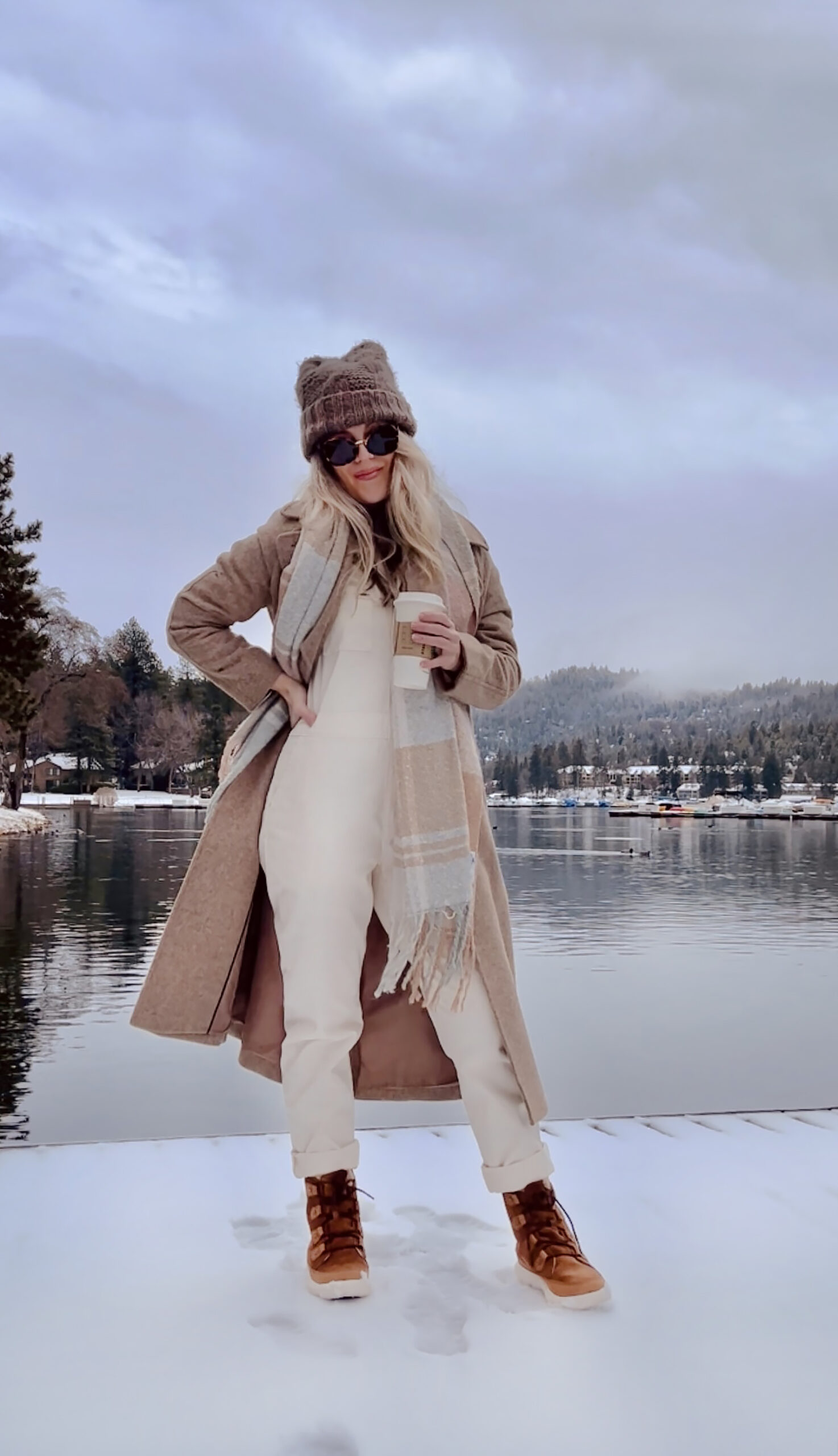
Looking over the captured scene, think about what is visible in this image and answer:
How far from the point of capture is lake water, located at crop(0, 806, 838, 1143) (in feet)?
21.8

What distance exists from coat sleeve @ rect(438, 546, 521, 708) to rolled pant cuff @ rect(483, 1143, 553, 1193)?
1.98 feet

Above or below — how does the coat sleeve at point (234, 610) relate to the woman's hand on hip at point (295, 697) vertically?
above

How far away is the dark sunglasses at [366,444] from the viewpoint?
1557 mm

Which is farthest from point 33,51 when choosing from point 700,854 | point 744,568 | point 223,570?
point 744,568

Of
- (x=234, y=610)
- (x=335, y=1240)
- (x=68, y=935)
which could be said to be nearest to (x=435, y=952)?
(x=335, y=1240)

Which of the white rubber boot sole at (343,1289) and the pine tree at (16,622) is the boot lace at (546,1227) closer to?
the white rubber boot sole at (343,1289)

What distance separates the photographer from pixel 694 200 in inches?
1988

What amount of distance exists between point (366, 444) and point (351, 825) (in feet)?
1.71

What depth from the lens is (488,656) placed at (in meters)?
1.54

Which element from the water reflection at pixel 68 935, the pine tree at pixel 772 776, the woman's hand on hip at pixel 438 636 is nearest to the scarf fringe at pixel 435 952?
the woman's hand on hip at pixel 438 636

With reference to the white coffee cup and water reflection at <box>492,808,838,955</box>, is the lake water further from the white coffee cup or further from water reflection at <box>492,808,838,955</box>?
the white coffee cup

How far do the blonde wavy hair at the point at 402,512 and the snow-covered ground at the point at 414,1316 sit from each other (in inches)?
37.0

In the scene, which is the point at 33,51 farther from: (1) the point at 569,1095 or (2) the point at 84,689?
(2) the point at 84,689

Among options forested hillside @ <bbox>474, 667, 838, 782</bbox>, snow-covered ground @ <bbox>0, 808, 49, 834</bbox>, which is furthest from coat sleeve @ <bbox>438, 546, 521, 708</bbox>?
forested hillside @ <bbox>474, 667, 838, 782</bbox>
